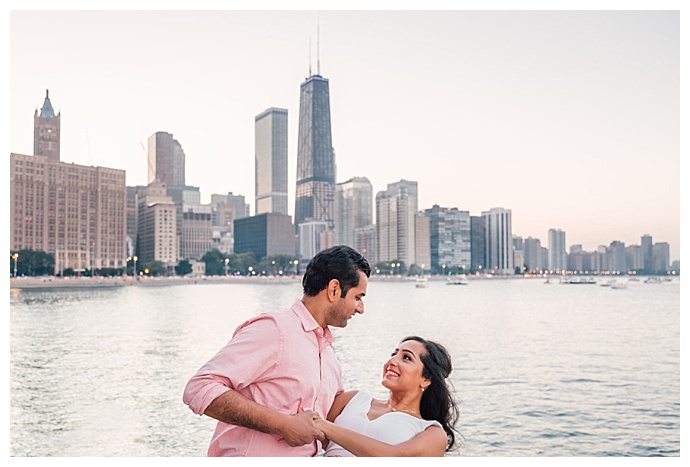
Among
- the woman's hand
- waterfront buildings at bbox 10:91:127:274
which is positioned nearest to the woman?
the woman's hand

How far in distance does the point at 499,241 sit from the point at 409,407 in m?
154

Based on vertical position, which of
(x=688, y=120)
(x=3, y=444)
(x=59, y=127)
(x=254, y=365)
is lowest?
(x=3, y=444)

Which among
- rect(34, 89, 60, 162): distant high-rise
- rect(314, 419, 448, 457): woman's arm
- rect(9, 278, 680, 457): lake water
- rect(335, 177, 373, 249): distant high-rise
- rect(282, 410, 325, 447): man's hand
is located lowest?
rect(9, 278, 680, 457): lake water

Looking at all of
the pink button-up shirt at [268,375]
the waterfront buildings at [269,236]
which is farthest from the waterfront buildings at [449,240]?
the pink button-up shirt at [268,375]

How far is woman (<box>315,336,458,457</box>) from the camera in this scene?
8.91 ft

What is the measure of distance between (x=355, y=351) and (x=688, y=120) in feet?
75.9

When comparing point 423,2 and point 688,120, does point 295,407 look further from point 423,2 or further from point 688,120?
point 688,120

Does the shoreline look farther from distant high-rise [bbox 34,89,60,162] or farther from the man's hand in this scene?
the man's hand

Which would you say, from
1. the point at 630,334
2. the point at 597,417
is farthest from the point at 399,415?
the point at 630,334

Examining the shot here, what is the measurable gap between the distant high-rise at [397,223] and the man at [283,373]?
148 meters

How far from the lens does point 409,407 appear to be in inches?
117

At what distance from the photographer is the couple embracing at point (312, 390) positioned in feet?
7.45

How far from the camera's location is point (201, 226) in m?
158

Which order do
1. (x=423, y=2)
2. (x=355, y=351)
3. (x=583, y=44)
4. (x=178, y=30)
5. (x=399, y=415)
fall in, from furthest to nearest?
(x=583, y=44), (x=178, y=30), (x=355, y=351), (x=423, y=2), (x=399, y=415)
